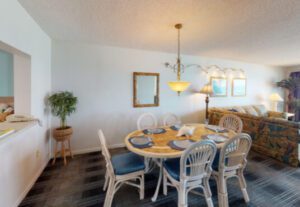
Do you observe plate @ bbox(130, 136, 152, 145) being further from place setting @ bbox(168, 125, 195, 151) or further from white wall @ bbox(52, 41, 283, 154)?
white wall @ bbox(52, 41, 283, 154)

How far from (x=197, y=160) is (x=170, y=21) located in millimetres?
1933

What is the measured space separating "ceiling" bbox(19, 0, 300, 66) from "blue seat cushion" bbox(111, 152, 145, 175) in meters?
1.96

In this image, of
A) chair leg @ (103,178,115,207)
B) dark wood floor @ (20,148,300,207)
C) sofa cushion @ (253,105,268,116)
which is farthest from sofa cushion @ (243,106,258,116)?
chair leg @ (103,178,115,207)

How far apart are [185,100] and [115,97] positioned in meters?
2.07

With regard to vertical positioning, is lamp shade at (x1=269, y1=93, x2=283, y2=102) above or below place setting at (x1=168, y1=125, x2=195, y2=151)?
above

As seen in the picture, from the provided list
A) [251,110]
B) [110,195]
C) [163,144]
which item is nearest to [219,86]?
[251,110]

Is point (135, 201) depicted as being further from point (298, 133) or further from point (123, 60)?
point (298, 133)

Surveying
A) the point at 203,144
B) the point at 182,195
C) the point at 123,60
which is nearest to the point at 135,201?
the point at 182,195

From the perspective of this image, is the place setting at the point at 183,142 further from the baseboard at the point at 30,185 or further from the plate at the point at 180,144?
the baseboard at the point at 30,185

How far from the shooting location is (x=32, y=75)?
219 centimetres

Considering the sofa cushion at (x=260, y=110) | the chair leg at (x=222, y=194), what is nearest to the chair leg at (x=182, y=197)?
the chair leg at (x=222, y=194)

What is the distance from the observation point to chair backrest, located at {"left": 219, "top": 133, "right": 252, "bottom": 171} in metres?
1.70

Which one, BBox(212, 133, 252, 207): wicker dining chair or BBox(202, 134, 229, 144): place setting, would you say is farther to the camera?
BBox(202, 134, 229, 144): place setting

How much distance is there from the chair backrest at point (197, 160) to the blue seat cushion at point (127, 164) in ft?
1.89
